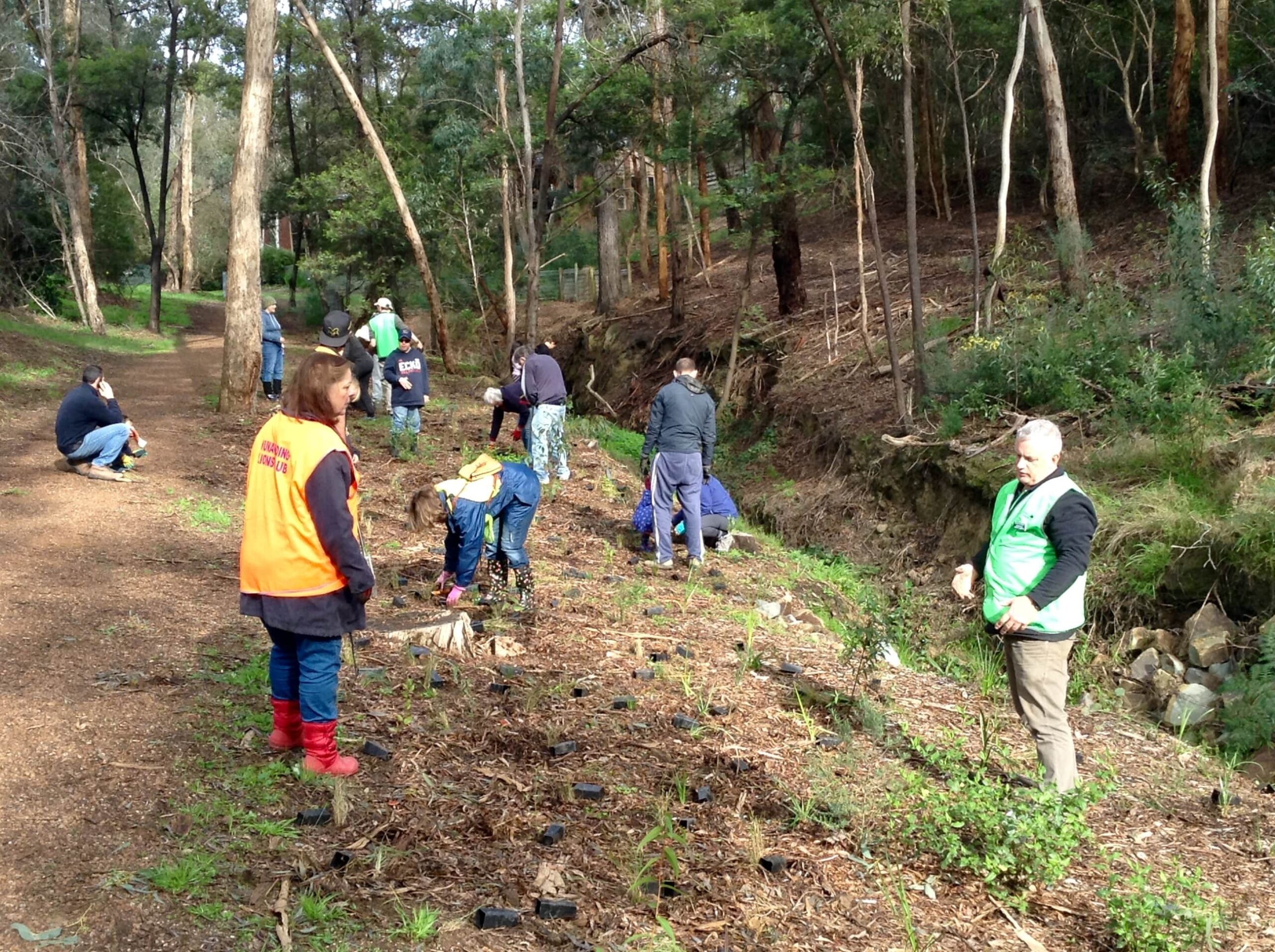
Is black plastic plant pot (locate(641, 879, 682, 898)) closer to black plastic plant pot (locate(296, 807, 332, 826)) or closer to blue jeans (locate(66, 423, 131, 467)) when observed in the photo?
black plastic plant pot (locate(296, 807, 332, 826))

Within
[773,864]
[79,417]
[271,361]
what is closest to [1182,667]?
[773,864]

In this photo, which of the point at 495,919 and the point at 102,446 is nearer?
the point at 495,919

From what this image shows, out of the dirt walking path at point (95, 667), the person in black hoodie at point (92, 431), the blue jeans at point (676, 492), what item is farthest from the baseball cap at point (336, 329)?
the blue jeans at point (676, 492)

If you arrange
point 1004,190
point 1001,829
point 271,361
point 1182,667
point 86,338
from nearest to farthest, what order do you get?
point 1001,829, point 1182,667, point 1004,190, point 271,361, point 86,338

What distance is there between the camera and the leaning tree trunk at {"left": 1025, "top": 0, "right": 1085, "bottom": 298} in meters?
13.7

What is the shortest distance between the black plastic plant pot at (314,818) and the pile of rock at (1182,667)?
6.07 meters

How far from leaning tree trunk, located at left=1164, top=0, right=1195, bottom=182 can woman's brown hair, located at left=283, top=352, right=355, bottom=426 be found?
16288mm

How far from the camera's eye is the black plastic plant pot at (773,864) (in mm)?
4715

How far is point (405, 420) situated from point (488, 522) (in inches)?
257

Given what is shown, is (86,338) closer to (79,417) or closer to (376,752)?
(79,417)

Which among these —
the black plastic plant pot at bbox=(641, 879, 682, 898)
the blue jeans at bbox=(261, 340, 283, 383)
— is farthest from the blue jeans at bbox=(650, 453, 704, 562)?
the blue jeans at bbox=(261, 340, 283, 383)

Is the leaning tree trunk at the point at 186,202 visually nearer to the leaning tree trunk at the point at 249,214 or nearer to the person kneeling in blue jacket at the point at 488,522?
the leaning tree trunk at the point at 249,214

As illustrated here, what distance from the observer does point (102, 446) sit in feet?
36.2

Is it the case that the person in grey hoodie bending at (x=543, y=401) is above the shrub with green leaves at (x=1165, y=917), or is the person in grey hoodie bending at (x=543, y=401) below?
above
